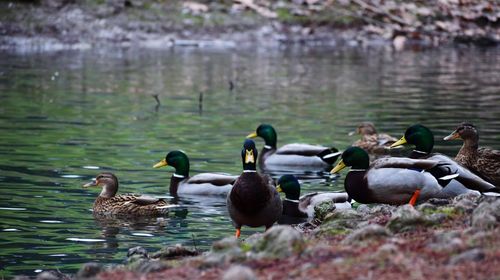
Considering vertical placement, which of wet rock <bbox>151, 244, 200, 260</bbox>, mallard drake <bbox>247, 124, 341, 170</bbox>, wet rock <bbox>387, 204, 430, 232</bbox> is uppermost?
wet rock <bbox>387, 204, 430, 232</bbox>

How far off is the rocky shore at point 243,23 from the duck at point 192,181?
67.6 ft

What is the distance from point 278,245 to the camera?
25.3 feet

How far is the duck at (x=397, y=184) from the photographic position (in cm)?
1261

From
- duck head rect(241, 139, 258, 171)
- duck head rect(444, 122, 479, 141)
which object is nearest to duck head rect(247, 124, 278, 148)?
duck head rect(444, 122, 479, 141)

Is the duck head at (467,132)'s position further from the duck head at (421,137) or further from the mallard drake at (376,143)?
the mallard drake at (376,143)

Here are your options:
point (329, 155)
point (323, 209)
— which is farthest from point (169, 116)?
point (323, 209)

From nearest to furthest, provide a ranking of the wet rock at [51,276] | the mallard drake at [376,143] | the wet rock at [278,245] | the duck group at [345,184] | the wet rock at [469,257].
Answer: the wet rock at [469,257] < the wet rock at [278,245] < the wet rock at [51,276] < the duck group at [345,184] < the mallard drake at [376,143]

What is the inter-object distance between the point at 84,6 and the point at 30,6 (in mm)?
1771

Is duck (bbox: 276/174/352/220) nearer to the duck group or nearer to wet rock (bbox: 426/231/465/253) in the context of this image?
the duck group

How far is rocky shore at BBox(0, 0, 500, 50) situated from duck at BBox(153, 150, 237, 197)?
20.6 metres

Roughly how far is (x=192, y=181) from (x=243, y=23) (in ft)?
77.3

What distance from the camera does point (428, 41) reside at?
41.3m

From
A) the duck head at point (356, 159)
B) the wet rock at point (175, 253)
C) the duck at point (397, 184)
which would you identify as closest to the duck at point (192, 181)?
the duck head at point (356, 159)

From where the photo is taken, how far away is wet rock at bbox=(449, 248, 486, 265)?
7148 mm
